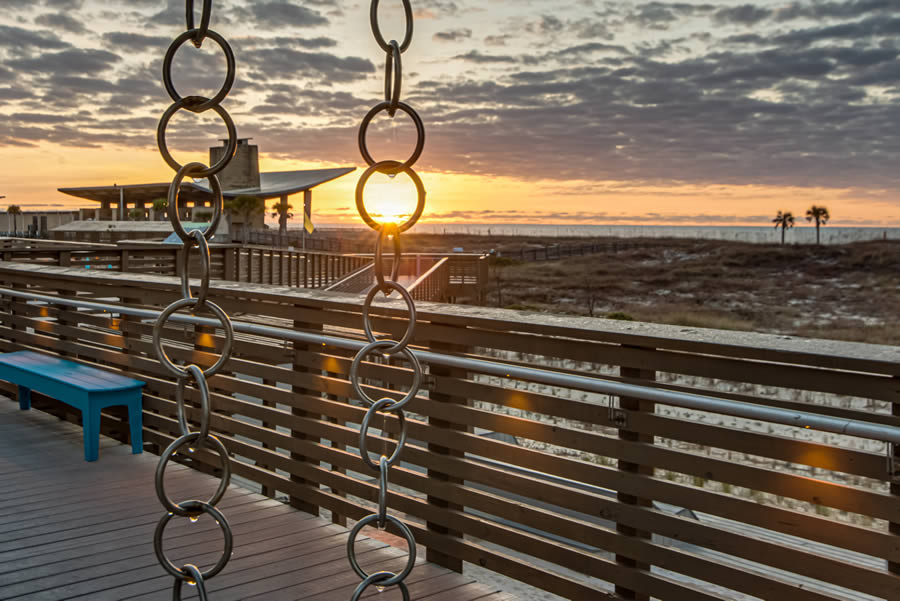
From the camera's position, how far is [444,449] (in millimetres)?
3215

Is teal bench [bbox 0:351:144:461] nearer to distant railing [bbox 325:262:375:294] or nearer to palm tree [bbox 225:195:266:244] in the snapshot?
distant railing [bbox 325:262:375:294]

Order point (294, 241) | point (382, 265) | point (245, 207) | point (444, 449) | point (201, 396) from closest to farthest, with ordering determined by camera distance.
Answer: point (201, 396)
point (382, 265)
point (444, 449)
point (294, 241)
point (245, 207)

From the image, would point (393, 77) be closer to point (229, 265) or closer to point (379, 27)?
point (379, 27)

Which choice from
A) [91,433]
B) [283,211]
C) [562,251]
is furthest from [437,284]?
[562,251]

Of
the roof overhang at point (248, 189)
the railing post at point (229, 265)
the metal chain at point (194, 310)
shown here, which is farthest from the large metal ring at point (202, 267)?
the roof overhang at point (248, 189)

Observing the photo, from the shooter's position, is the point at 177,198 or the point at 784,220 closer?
the point at 177,198

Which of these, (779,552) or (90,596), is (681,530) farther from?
(90,596)

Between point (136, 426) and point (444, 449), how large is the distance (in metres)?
2.60

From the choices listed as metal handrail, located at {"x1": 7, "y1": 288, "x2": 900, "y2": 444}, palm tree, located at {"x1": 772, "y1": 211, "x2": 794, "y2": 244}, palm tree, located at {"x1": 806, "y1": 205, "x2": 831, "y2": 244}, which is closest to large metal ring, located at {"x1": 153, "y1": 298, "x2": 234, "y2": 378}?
metal handrail, located at {"x1": 7, "y1": 288, "x2": 900, "y2": 444}

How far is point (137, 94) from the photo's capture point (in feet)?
35.4

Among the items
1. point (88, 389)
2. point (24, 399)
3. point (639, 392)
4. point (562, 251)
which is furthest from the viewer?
point (562, 251)

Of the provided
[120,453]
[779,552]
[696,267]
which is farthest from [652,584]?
[696,267]

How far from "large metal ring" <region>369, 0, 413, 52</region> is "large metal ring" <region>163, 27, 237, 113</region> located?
0.63 ft

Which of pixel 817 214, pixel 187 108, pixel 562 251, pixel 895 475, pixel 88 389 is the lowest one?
pixel 88 389
